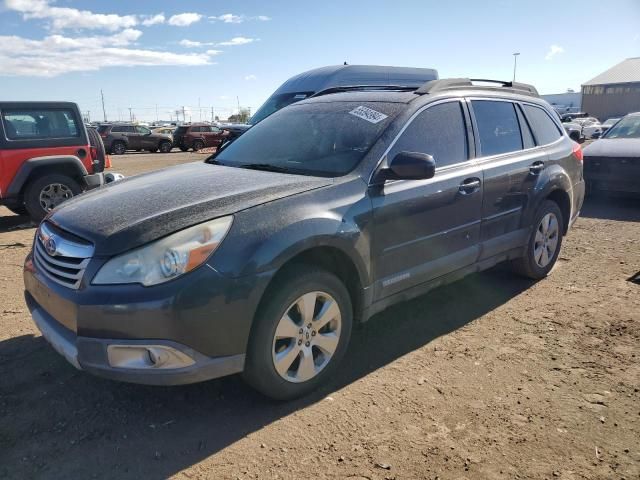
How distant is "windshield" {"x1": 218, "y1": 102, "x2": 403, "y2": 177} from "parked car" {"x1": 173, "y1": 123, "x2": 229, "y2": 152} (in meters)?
26.3

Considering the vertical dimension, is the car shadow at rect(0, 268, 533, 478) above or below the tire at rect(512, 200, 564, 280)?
below

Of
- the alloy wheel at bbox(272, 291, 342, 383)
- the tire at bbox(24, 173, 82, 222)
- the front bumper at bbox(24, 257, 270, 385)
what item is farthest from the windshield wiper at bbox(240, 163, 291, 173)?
the tire at bbox(24, 173, 82, 222)

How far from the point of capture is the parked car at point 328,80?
36.7 ft

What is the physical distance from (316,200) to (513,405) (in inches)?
64.1

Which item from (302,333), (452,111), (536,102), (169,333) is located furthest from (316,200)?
(536,102)

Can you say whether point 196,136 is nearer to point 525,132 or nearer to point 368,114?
point 525,132

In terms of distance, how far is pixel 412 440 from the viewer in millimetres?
2652

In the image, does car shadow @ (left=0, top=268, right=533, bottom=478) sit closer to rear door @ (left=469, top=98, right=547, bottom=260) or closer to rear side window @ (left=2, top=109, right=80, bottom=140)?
rear door @ (left=469, top=98, right=547, bottom=260)

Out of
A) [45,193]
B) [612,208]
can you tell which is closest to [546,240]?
[612,208]

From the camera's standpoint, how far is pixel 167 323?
96.3 inches

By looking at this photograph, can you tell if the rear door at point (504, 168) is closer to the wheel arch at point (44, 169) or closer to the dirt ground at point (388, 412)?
the dirt ground at point (388, 412)

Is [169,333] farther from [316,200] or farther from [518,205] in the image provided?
[518,205]

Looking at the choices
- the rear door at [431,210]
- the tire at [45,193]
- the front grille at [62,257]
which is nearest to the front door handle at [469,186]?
the rear door at [431,210]

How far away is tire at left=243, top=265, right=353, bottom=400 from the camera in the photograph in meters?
2.73
